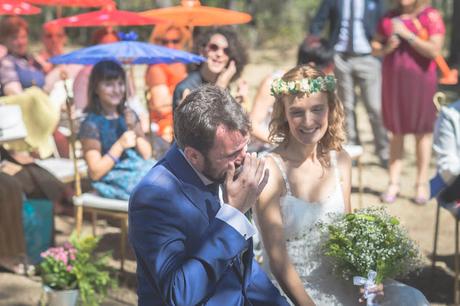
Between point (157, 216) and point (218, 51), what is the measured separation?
3.41 m

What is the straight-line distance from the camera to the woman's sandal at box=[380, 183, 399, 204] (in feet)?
23.8

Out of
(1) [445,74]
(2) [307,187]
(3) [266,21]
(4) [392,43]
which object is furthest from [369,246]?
(3) [266,21]

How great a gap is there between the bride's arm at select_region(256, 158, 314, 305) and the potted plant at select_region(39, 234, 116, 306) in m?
1.57

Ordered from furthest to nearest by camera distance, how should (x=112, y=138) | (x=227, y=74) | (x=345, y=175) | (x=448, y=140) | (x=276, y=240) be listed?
(x=227, y=74) → (x=112, y=138) → (x=448, y=140) → (x=345, y=175) → (x=276, y=240)

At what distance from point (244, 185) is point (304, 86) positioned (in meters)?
1.11

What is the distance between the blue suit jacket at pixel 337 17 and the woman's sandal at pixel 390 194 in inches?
62.3

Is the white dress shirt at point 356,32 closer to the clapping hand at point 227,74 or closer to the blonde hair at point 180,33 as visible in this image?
the blonde hair at point 180,33

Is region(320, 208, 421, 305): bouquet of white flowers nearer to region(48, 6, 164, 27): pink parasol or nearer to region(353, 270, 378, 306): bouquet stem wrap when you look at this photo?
region(353, 270, 378, 306): bouquet stem wrap

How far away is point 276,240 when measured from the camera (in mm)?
3402

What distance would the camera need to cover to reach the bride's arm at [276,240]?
10.8 ft

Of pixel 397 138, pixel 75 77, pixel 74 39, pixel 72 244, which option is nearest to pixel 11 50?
pixel 75 77

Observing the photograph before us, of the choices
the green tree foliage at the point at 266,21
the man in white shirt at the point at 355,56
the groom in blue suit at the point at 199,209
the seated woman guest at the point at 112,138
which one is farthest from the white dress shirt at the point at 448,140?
the green tree foliage at the point at 266,21

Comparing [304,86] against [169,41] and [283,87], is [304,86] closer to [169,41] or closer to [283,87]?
[283,87]

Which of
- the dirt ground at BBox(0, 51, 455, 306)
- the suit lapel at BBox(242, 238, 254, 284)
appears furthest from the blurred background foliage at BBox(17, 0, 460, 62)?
the suit lapel at BBox(242, 238, 254, 284)
